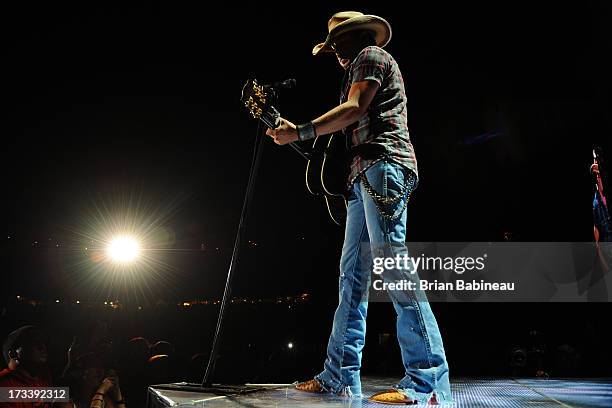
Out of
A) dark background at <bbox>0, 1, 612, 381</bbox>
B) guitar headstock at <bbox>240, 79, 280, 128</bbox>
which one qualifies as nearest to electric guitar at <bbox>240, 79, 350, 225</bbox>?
guitar headstock at <bbox>240, 79, 280, 128</bbox>

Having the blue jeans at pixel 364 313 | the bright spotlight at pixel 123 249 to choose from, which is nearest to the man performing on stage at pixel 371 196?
the blue jeans at pixel 364 313

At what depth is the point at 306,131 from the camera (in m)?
2.20

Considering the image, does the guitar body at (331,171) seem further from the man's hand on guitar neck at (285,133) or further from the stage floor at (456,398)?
the stage floor at (456,398)

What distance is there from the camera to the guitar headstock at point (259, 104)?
2371 millimetres

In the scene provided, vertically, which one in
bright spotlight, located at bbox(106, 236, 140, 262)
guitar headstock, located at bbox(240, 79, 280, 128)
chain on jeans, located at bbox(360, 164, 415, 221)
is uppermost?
bright spotlight, located at bbox(106, 236, 140, 262)

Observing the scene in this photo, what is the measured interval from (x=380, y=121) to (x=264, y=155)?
6.45m

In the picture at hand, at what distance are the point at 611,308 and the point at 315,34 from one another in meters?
7.58

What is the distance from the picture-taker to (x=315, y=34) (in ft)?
20.8

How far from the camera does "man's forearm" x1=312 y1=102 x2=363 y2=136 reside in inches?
84.4

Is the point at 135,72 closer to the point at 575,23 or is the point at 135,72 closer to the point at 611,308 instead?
the point at 575,23

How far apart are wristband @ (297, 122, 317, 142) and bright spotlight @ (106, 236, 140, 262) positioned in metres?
10.8

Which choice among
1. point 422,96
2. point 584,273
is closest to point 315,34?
point 422,96

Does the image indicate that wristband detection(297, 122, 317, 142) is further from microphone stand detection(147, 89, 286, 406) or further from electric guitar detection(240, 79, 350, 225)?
microphone stand detection(147, 89, 286, 406)

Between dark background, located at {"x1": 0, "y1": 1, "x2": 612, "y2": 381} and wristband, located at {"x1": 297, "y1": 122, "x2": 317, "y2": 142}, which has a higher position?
dark background, located at {"x1": 0, "y1": 1, "x2": 612, "y2": 381}
